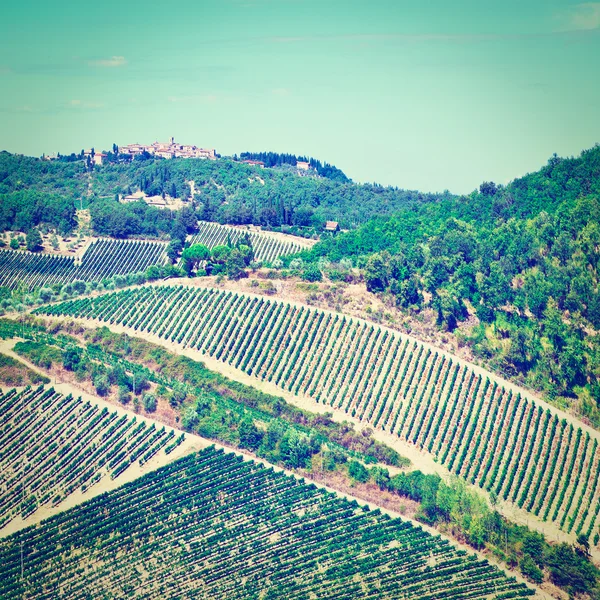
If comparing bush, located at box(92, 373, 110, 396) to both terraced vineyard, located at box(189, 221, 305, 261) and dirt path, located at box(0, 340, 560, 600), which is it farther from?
terraced vineyard, located at box(189, 221, 305, 261)

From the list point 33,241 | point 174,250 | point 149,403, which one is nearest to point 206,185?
point 174,250

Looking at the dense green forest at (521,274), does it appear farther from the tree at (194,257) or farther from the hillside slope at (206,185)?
the hillside slope at (206,185)

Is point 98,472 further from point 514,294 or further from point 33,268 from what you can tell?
point 33,268

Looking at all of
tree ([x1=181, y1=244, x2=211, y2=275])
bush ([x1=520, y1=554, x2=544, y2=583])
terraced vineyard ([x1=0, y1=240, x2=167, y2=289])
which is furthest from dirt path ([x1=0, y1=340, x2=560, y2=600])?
terraced vineyard ([x1=0, y1=240, x2=167, y2=289])

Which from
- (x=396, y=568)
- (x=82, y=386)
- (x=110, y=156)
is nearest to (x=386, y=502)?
(x=396, y=568)

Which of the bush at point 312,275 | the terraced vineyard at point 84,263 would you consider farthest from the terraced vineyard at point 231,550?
the terraced vineyard at point 84,263

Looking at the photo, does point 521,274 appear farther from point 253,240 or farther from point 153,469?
point 253,240

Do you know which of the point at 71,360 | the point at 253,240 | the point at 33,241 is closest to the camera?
the point at 71,360
